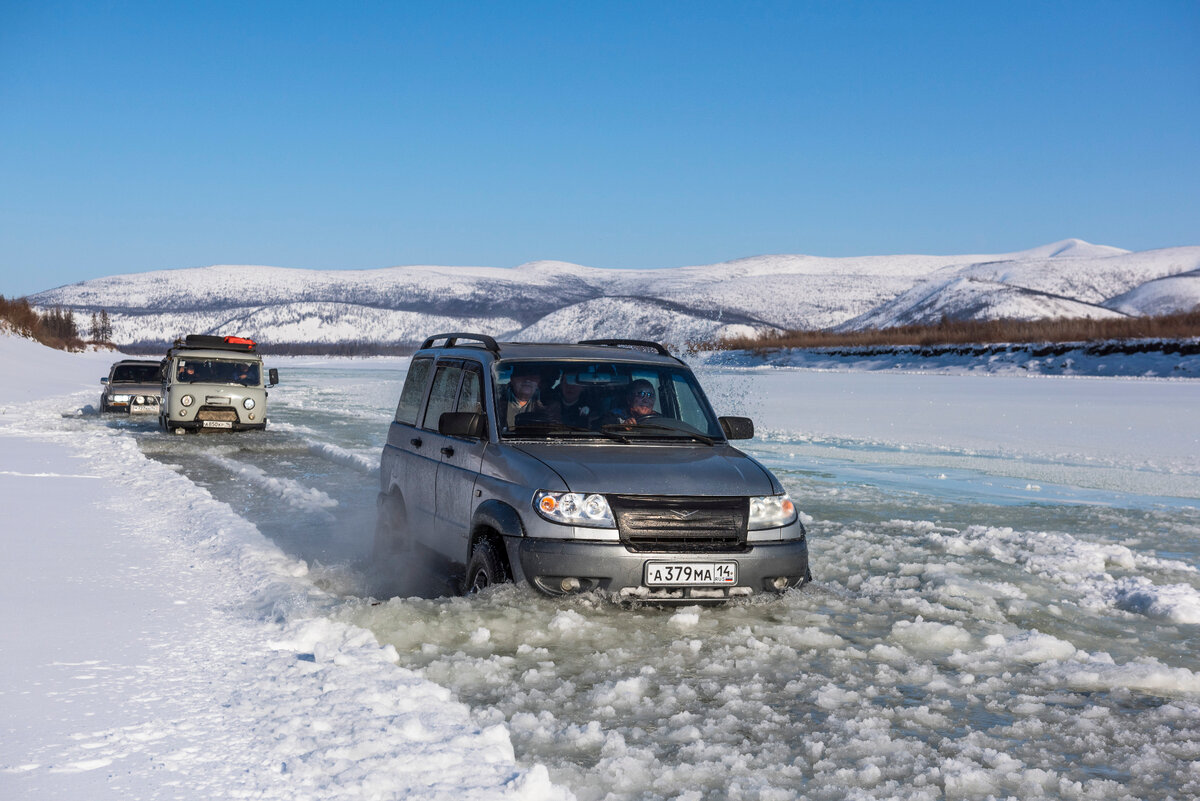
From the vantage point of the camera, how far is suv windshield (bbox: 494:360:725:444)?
6980mm

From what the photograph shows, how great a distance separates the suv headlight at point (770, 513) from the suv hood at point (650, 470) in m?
0.06

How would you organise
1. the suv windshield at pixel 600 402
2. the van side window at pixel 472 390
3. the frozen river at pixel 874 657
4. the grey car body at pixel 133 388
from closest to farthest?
the frozen river at pixel 874 657 → the suv windshield at pixel 600 402 → the van side window at pixel 472 390 → the grey car body at pixel 133 388

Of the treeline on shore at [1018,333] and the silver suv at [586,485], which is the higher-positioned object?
the treeline on shore at [1018,333]

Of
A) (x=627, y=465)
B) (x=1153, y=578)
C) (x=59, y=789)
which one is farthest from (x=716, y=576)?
(x=1153, y=578)

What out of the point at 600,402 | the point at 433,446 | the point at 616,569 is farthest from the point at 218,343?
the point at 616,569

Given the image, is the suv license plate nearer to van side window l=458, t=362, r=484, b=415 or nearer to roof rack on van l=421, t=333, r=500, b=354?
van side window l=458, t=362, r=484, b=415

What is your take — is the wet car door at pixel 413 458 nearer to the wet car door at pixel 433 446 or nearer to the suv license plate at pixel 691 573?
the wet car door at pixel 433 446

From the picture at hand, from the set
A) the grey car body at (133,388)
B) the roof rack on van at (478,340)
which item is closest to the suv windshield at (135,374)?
the grey car body at (133,388)

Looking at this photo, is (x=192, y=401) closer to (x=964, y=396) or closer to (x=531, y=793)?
(x=531, y=793)

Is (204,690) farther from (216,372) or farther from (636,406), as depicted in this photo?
(216,372)

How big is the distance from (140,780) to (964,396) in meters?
33.8

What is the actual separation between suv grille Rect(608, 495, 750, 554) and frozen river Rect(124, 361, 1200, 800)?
1.54 feet

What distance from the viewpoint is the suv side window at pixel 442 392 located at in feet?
25.6

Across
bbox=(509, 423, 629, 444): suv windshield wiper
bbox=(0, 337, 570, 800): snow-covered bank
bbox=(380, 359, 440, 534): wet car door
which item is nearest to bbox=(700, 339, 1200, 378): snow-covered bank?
bbox=(380, 359, 440, 534): wet car door
